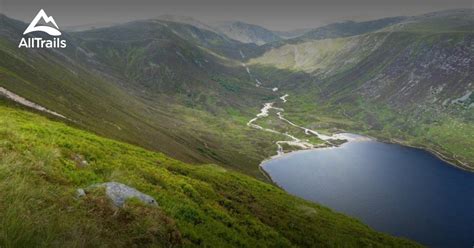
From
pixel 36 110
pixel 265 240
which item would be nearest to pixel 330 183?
pixel 36 110

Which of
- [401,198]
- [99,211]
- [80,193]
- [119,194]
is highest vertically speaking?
[80,193]

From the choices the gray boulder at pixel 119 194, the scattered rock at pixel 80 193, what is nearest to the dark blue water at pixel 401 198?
the gray boulder at pixel 119 194

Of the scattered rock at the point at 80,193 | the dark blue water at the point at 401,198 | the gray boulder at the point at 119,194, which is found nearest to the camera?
the scattered rock at the point at 80,193

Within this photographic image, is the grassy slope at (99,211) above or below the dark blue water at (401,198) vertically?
above

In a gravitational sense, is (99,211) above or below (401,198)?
above

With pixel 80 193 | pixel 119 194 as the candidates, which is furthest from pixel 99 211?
pixel 119 194

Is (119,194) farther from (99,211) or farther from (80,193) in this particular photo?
(99,211)

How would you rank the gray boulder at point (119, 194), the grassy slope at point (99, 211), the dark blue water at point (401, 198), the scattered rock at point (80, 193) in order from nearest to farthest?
the grassy slope at point (99, 211) → the scattered rock at point (80, 193) → the gray boulder at point (119, 194) → the dark blue water at point (401, 198)

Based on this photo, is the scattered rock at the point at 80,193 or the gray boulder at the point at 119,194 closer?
the scattered rock at the point at 80,193

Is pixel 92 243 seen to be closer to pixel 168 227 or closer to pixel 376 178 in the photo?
pixel 168 227

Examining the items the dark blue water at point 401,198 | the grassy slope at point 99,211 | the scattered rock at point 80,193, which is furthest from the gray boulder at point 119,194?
the dark blue water at point 401,198

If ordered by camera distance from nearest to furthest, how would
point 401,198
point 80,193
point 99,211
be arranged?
point 99,211
point 80,193
point 401,198

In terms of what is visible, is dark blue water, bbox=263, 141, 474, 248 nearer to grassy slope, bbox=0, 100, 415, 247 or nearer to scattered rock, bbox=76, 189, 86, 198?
grassy slope, bbox=0, 100, 415, 247

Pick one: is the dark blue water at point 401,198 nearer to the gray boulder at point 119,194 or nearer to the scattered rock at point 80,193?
the gray boulder at point 119,194
